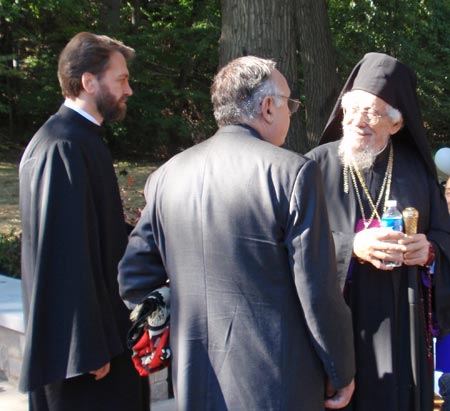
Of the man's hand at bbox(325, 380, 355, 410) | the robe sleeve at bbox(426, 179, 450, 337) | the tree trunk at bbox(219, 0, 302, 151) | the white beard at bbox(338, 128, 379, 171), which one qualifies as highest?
the tree trunk at bbox(219, 0, 302, 151)

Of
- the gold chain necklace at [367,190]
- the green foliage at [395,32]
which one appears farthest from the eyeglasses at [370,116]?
the green foliage at [395,32]

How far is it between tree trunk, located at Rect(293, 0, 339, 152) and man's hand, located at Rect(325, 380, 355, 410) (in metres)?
5.54

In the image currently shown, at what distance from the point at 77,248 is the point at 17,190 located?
1037cm

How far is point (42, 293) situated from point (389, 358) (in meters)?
1.49

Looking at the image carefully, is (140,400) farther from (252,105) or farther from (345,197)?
(252,105)

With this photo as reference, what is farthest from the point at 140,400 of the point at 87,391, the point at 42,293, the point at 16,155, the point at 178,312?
the point at 16,155

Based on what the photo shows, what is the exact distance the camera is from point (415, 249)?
278cm

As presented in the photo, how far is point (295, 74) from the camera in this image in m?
6.93

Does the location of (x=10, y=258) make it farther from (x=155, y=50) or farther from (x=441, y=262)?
(x=155, y=50)

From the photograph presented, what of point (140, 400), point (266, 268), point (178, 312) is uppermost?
point (266, 268)

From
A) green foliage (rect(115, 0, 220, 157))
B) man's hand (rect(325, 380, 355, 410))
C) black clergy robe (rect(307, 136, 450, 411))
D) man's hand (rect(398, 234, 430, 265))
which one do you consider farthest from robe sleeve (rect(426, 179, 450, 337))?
green foliage (rect(115, 0, 220, 157))

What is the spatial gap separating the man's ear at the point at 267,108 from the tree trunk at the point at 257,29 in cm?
429

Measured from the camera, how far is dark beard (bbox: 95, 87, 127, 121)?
3152 millimetres

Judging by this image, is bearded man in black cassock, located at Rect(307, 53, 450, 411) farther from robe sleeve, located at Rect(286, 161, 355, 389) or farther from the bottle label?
robe sleeve, located at Rect(286, 161, 355, 389)
